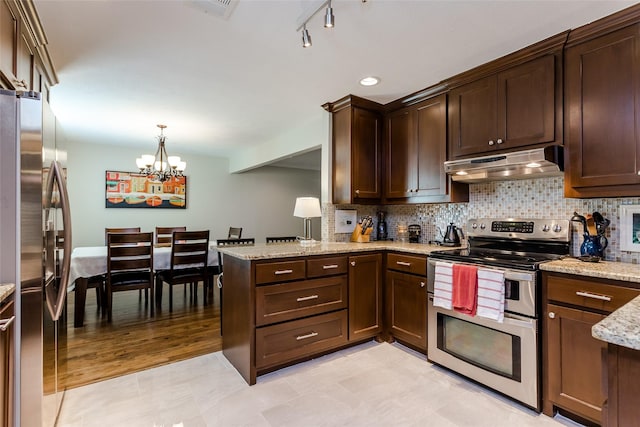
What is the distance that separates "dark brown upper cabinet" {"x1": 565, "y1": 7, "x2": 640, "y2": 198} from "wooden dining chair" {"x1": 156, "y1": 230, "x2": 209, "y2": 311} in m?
3.52

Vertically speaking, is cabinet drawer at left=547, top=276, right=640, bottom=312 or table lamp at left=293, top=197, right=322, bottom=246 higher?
table lamp at left=293, top=197, right=322, bottom=246

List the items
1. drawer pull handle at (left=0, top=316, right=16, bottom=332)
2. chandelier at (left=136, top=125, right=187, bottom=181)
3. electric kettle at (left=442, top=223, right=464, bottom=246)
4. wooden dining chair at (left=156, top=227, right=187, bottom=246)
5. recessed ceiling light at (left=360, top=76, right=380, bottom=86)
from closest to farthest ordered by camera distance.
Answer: drawer pull handle at (left=0, top=316, right=16, bottom=332) → recessed ceiling light at (left=360, top=76, right=380, bottom=86) → electric kettle at (left=442, top=223, right=464, bottom=246) → chandelier at (left=136, top=125, right=187, bottom=181) → wooden dining chair at (left=156, top=227, right=187, bottom=246)

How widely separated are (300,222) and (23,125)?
6241mm

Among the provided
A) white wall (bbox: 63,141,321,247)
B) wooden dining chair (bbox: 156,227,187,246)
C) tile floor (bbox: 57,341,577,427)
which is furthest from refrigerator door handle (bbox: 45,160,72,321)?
white wall (bbox: 63,141,321,247)

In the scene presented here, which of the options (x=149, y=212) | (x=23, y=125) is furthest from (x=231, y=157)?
(x=23, y=125)

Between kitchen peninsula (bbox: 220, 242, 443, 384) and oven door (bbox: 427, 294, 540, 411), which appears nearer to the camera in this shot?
oven door (bbox: 427, 294, 540, 411)

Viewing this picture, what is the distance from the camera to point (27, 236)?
133 centimetres

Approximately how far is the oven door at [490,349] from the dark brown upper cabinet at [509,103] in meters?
1.21

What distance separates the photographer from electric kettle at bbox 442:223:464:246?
2.93 m

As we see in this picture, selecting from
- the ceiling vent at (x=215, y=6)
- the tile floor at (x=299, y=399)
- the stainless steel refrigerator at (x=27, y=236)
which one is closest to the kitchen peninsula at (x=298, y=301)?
the tile floor at (x=299, y=399)

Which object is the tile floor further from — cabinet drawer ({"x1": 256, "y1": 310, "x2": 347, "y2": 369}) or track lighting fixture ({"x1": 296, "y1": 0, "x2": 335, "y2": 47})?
track lighting fixture ({"x1": 296, "y1": 0, "x2": 335, "y2": 47})

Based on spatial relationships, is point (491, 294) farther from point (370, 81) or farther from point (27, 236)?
point (27, 236)

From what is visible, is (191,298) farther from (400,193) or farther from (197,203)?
(400,193)

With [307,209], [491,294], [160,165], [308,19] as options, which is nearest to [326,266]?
[307,209]
